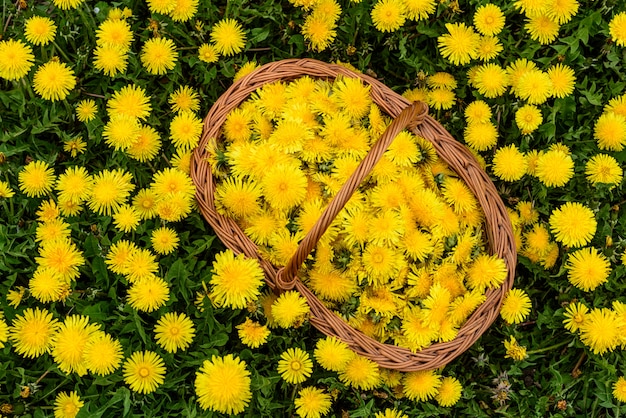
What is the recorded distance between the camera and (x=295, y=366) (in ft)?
7.40

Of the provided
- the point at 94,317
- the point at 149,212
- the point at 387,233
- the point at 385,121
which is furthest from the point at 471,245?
the point at 94,317

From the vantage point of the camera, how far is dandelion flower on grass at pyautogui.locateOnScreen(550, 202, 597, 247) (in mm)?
2467

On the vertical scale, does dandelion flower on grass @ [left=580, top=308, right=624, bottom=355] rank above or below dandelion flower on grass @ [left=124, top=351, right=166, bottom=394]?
above

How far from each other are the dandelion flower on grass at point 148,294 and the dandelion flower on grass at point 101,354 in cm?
15

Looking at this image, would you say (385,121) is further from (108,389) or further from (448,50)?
(108,389)

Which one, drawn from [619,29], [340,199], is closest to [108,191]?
[340,199]

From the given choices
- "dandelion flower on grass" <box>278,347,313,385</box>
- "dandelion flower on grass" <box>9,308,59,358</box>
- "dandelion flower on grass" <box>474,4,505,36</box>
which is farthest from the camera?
"dandelion flower on grass" <box>474,4,505,36</box>

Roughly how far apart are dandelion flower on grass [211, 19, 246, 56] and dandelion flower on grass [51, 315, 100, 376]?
4.30 ft

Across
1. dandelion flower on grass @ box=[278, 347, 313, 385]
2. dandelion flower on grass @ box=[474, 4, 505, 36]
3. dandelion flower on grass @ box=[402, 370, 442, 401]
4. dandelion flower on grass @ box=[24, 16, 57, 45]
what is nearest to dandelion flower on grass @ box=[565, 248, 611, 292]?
dandelion flower on grass @ box=[402, 370, 442, 401]

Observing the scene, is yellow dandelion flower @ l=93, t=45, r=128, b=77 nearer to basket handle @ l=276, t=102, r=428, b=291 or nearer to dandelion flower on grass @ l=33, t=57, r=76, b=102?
dandelion flower on grass @ l=33, t=57, r=76, b=102

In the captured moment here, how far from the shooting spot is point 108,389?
2.16 m

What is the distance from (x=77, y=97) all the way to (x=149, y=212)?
67cm

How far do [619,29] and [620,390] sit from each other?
1524mm

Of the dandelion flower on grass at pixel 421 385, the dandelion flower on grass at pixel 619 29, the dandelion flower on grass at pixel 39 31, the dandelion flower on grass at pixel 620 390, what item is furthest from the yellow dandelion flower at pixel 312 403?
the dandelion flower on grass at pixel 619 29
